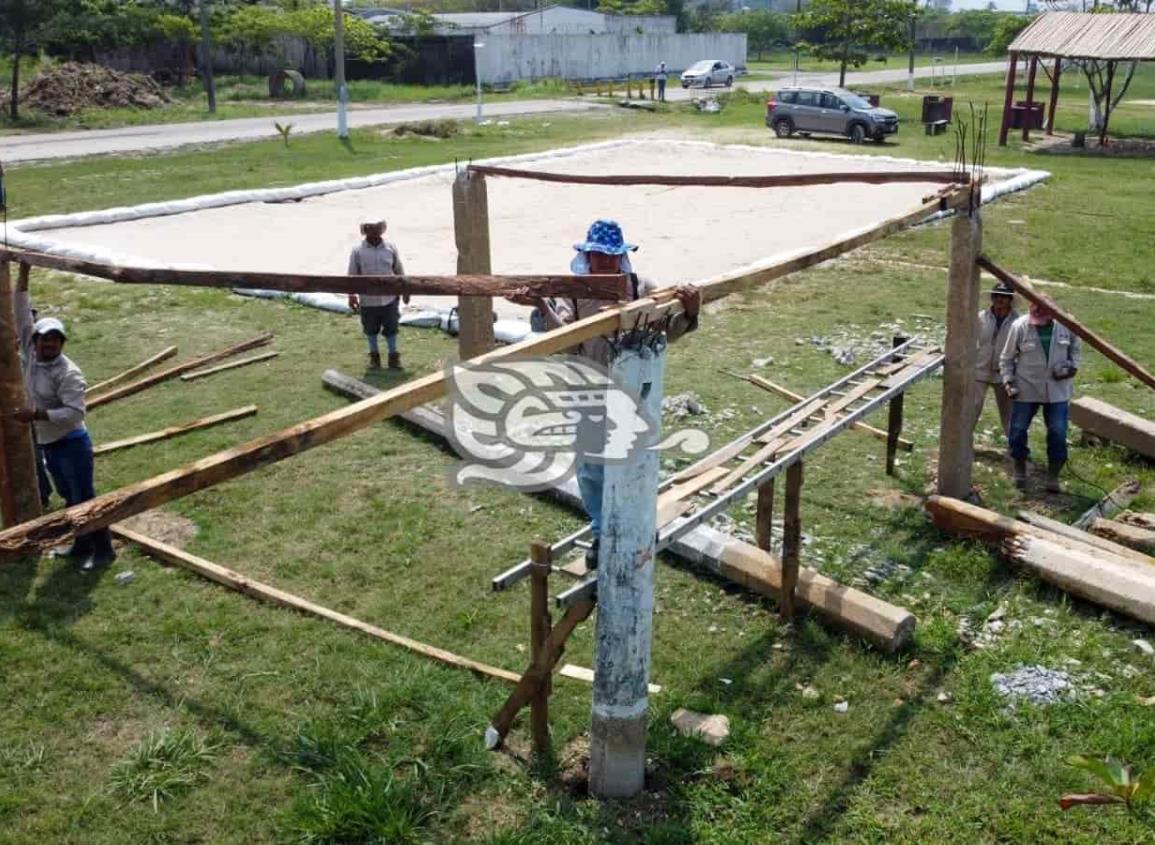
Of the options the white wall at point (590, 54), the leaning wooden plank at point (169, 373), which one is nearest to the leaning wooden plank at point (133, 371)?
the leaning wooden plank at point (169, 373)

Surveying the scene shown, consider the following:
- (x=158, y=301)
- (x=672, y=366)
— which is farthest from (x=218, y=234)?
(x=672, y=366)

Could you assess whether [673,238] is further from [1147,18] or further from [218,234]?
[1147,18]

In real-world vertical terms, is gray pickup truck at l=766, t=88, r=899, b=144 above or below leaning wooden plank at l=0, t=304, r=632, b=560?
below

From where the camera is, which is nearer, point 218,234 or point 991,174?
point 218,234

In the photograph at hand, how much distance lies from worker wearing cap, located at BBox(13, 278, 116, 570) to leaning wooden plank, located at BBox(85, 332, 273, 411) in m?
2.25

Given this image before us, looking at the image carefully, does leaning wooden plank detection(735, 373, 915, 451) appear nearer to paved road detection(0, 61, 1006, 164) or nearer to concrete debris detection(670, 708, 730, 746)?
concrete debris detection(670, 708, 730, 746)

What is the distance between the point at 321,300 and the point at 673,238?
539cm

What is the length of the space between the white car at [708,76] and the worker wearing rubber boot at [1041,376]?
40.1 meters

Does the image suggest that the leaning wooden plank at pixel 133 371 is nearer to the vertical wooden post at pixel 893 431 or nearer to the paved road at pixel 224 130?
the vertical wooden post at pixel 893 431

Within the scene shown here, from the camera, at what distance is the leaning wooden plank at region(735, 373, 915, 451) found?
773 cm

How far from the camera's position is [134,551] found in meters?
6.20

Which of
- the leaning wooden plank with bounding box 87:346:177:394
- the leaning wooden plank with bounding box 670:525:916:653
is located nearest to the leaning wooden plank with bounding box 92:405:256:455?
the leaning wooden plank with bounding box 87:346:177:394

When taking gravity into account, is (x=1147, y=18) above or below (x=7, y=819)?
above

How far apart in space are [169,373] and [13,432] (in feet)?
10.0
